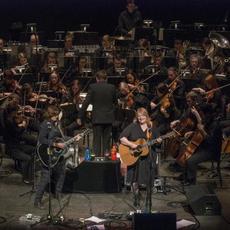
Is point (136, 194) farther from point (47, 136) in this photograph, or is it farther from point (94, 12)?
point (94, 12)

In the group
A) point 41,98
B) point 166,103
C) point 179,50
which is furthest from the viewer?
point 179,50

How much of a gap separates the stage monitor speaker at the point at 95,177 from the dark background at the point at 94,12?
1104 centimetres

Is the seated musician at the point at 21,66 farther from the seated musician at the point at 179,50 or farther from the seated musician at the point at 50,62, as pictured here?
the seated musician at the point at 179,50

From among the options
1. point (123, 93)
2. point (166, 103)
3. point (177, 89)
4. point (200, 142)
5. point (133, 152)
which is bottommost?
point (133, 152)

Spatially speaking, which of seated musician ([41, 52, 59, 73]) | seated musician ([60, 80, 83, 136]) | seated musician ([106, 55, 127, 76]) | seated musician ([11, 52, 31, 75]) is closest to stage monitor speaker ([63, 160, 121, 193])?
seated musician ([60, 80, 83, 136])

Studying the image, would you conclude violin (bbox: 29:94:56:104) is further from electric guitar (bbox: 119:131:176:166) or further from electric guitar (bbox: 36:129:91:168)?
electric guitar (bbox: 119:131:176:166)

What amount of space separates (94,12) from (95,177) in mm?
11883

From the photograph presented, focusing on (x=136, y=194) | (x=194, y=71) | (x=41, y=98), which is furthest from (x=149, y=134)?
(x=194, y=71)

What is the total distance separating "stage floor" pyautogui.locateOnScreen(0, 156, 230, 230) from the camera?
34.8ft

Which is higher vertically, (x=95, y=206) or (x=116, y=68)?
(x=116, y=68)

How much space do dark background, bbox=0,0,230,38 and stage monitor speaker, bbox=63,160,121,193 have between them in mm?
11043

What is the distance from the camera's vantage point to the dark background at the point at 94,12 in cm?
2244

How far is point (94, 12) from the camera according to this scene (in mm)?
22922

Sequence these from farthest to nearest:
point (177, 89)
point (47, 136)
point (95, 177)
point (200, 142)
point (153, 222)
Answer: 1. point (177, 89)
2. point (200, 142)
3. point (95, 177)
4. point (47, 136)
5. point (153, 222)
